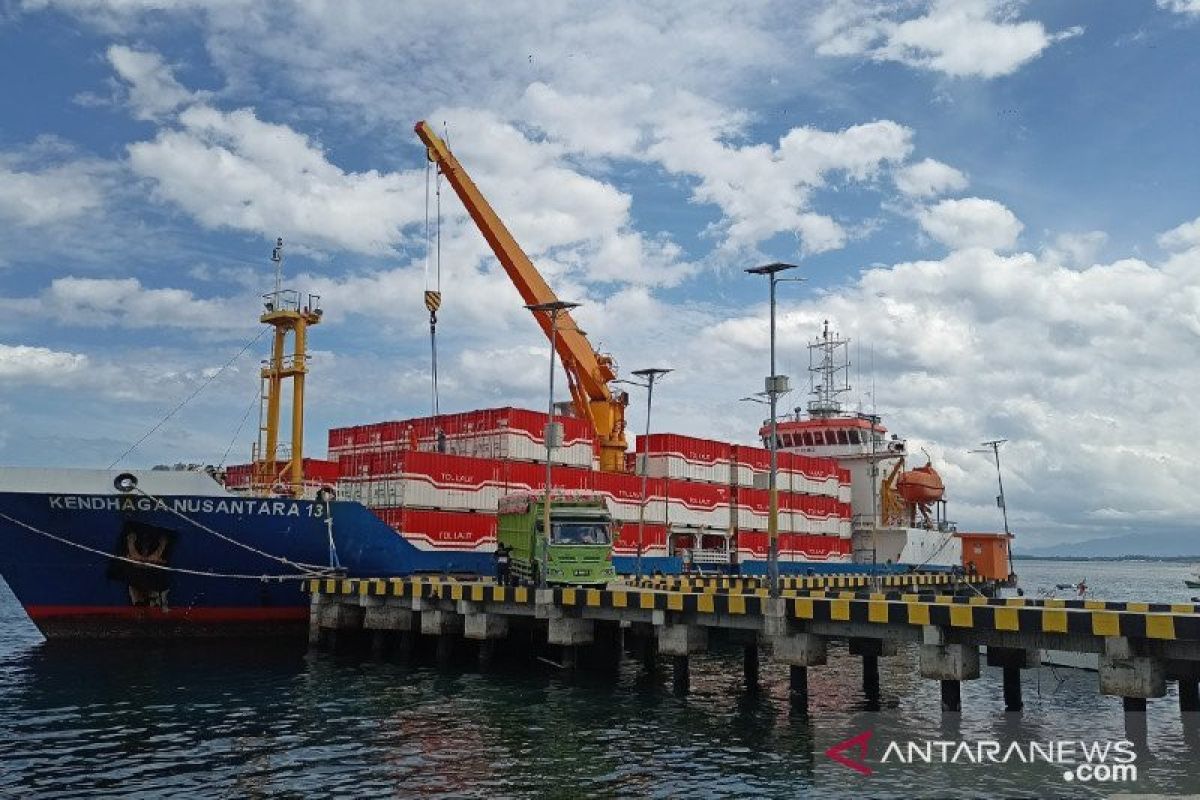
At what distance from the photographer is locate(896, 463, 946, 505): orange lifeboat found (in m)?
73.6

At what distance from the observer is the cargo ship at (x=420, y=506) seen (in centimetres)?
3500

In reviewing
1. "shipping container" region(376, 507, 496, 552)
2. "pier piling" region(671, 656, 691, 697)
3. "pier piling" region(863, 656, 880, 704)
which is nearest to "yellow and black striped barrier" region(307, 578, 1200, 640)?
"pier piling" region(671, 656, 691, 697)

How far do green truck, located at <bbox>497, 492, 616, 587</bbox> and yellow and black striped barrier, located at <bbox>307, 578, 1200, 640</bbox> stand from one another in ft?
7.85

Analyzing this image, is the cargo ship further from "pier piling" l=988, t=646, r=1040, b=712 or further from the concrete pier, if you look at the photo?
"pier piling" l=988, t=646, r=1040, b=712

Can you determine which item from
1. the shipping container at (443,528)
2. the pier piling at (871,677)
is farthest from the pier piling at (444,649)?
the pier piling at (871,677)

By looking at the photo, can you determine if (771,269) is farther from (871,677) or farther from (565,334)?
(565,334)

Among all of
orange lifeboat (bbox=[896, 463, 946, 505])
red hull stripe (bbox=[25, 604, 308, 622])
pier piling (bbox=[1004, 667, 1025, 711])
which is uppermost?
orange lifeboat (bbox=[896, 463, 946, 505])

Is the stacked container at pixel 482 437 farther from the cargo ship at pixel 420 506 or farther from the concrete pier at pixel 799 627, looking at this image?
the concrete pier at pixel 799 627

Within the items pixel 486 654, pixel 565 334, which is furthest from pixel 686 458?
pixel 486 654

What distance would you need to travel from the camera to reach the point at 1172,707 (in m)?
27.7

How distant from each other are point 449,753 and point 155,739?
6.68m

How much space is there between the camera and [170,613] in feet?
119

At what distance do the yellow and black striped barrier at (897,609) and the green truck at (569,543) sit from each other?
2.39 metres

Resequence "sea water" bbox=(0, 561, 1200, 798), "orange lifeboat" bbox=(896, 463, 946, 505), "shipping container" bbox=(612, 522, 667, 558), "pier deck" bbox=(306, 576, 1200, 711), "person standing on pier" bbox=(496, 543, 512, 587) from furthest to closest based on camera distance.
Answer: "orange lifeboat" bbox=(896, 463, 946, 505)
"shipping container" bbox=(612, 522, 667, 558)
"person standing on pier" bbox=(496, 543, 512, 587)
"pier deck" bbox=(306, 576, 1200, 711)
"sea water" bbox=(0, 561, 1200, 798)
